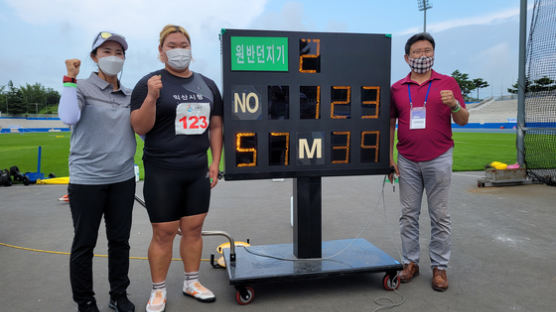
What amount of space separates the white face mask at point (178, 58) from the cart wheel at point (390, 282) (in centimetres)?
243

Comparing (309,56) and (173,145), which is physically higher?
(309,56)

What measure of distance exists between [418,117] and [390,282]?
1460 mm

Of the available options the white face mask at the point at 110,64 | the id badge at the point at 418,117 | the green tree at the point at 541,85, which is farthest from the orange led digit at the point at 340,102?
the green tree at the point at 541,85

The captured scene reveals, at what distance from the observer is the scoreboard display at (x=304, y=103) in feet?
10.2

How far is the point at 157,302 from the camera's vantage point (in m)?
2.93

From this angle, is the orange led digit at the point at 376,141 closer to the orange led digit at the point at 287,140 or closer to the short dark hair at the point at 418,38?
the orange led digit at the point at 287,140

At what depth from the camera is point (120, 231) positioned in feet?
9.32

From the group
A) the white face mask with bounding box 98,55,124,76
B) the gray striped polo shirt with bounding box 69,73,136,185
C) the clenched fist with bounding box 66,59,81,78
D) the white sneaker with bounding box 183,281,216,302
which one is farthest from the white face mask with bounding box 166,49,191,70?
the white sneaker with bounding box 183,281,216,302

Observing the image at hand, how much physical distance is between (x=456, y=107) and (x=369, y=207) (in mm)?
3759

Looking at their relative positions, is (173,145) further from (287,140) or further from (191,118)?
(287,140)

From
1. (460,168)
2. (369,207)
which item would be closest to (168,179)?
(369,207)

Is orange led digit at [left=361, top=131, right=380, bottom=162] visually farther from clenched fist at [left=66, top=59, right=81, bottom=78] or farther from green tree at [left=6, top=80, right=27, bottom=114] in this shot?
green tree at [left=6, top=80, right=27, bottom=114]

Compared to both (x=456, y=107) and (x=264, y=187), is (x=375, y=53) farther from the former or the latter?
(x=264, y=187)

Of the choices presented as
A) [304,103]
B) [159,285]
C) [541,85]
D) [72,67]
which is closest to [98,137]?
[72,67]
